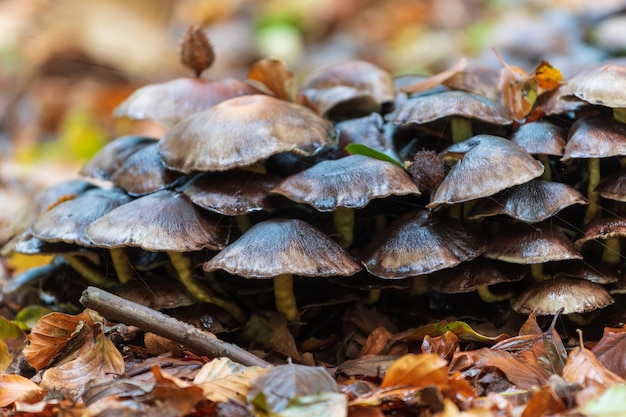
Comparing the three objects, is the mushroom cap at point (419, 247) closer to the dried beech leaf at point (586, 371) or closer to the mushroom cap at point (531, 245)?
the mushroom cap at point (531, 245)

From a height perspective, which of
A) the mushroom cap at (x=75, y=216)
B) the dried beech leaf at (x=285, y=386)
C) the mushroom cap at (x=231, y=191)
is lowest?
the dried beech leaf at (x=285, y=386)

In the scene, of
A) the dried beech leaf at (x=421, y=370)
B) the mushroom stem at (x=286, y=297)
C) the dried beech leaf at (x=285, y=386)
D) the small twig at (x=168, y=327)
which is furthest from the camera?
the mushroom stem at (x=286, y=297)

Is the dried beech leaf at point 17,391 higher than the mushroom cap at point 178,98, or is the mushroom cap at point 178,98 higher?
the mushroom cap at point 178,98

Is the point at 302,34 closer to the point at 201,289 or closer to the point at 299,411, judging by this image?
the point at 201,289

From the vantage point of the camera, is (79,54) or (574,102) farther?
(79,54)

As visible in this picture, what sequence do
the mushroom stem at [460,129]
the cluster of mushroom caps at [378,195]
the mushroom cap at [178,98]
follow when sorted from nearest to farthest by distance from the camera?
the cluster of mushroom caps at [378,195] < the mushroom stem at [460,129] < the mushroom cap at [178,98]

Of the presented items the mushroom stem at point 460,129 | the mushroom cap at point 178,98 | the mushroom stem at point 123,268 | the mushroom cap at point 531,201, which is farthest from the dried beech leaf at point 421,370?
the mushroom cap at point 178,98

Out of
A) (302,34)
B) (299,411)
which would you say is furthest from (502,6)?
(299,411)

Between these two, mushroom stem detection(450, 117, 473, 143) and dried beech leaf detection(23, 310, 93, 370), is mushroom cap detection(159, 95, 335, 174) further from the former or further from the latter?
dried beech leaf detection(23, 310, 93, 370)
